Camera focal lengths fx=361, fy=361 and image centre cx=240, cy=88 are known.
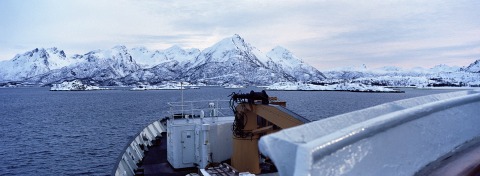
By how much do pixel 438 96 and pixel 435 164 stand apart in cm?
115

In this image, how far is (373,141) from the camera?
3.09 meters

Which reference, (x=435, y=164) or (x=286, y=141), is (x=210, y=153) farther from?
(x=286, y=141)

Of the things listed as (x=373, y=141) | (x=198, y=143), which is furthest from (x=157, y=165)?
(x=373, y=141)

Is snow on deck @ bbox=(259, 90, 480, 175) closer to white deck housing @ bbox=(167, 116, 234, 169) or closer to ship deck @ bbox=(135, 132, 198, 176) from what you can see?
white deck housing @ bbox=(167, 116, 234, 169)

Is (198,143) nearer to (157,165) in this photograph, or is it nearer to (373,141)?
(157,165)

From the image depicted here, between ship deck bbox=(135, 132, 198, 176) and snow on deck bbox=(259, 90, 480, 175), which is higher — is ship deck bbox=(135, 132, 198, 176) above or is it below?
below

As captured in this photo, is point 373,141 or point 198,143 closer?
point 373,141

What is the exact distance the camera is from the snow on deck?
2547mm

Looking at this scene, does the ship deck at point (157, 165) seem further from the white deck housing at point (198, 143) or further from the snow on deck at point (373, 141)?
→ the snow on deck at point (373, 141)

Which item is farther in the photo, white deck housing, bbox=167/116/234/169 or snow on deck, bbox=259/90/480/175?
white deck housing, bbox=167/116/234/169

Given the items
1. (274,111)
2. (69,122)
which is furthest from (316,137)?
(69,122)

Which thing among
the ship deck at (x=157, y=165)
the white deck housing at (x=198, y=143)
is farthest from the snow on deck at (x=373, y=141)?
the ship deck at (x=157, y=165)

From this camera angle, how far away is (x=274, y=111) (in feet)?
45.9

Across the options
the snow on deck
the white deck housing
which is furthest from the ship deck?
the snow on deck
